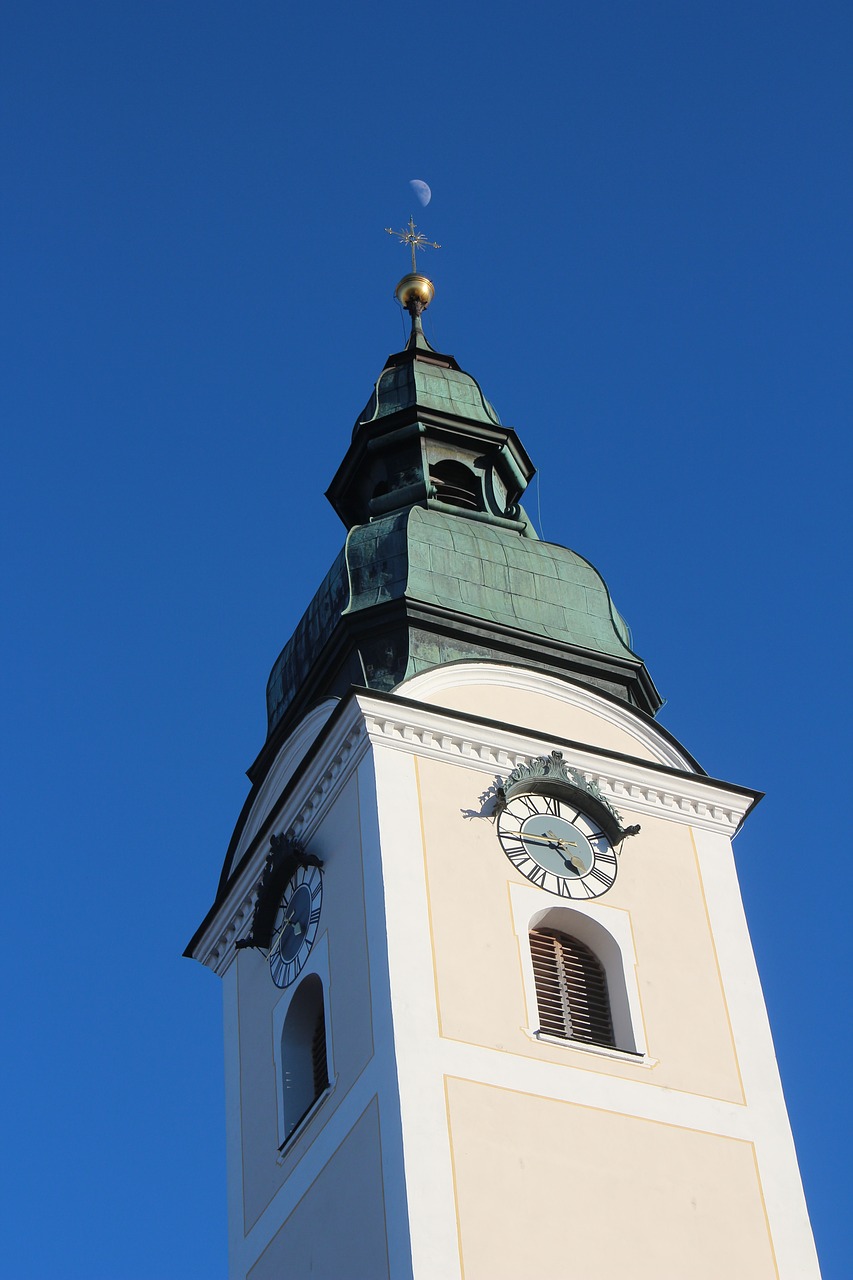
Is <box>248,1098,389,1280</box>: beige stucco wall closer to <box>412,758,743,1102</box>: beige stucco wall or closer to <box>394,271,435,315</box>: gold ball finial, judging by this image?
<box>412,758,743,1102</box>: beige stucco wall

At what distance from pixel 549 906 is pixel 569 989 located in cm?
86

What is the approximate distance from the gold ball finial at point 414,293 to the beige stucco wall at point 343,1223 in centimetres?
1556

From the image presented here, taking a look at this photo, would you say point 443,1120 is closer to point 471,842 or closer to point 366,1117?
point 366,1117

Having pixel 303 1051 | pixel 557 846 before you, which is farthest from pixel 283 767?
pixel 557 846

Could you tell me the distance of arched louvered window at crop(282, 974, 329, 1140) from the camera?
26.0m

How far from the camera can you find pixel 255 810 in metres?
29.5

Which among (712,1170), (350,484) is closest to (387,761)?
(712,1170)

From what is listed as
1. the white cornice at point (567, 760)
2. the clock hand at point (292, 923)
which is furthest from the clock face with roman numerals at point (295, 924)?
the white cornice at point (567, 760)

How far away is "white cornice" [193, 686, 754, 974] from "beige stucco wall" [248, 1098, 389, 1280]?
4232mm

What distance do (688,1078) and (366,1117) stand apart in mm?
3319

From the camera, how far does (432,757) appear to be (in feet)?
88.2

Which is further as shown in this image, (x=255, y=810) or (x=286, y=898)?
(x=255, y=810)

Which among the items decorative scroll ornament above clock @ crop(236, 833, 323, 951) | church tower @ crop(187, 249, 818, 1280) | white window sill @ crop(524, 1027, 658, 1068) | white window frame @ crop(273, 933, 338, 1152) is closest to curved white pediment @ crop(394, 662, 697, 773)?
church tower @ crop(187, 249, 818, 1280)

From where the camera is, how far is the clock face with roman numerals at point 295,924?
26.6 metres
